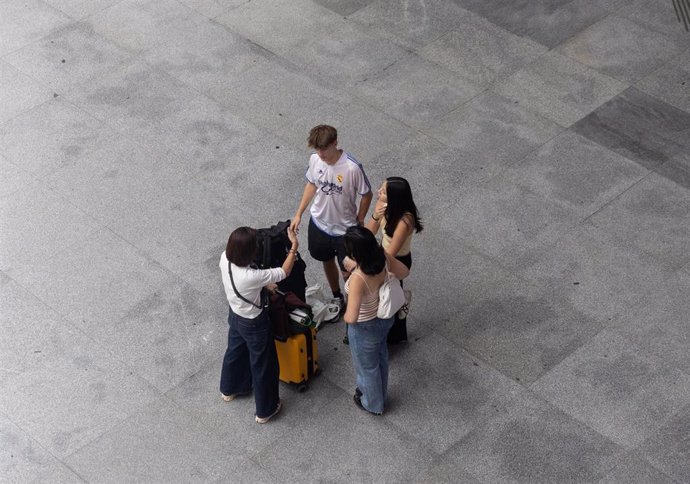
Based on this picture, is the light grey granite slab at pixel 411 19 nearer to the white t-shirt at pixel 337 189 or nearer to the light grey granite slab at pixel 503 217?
the light grey granite slab at pixel 503 217

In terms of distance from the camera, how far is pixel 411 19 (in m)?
13.6

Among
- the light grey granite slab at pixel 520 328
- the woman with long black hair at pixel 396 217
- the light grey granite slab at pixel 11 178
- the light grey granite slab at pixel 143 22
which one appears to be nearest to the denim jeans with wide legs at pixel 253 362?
the woman with long black hair at pixel 396 217

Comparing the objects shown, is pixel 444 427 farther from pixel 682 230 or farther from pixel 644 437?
pixel 682 230

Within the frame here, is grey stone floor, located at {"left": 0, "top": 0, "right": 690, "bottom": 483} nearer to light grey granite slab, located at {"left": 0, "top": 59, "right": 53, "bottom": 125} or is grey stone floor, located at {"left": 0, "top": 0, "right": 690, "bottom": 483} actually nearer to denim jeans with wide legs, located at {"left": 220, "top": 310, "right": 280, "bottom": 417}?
light grey granite slab, located at {"left": 0, "top": 59, "right": 53, "bottom": 125}

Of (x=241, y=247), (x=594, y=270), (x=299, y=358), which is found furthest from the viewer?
(x=594, y=270)

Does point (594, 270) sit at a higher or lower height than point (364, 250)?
lower

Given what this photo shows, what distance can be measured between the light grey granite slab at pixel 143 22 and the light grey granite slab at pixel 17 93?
1223mm

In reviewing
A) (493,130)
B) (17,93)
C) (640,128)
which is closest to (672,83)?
(640,128)

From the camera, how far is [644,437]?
842 cm

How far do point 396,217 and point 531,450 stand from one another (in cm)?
206

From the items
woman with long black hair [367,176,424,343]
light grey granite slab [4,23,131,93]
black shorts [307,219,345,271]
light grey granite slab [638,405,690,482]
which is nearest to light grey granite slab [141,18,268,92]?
light grey granite slab [4,23,131,93]

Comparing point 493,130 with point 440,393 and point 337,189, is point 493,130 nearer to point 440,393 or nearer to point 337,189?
point 337,189

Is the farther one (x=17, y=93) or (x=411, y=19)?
(x=411, y=19)

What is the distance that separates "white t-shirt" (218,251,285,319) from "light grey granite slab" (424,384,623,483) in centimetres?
186
